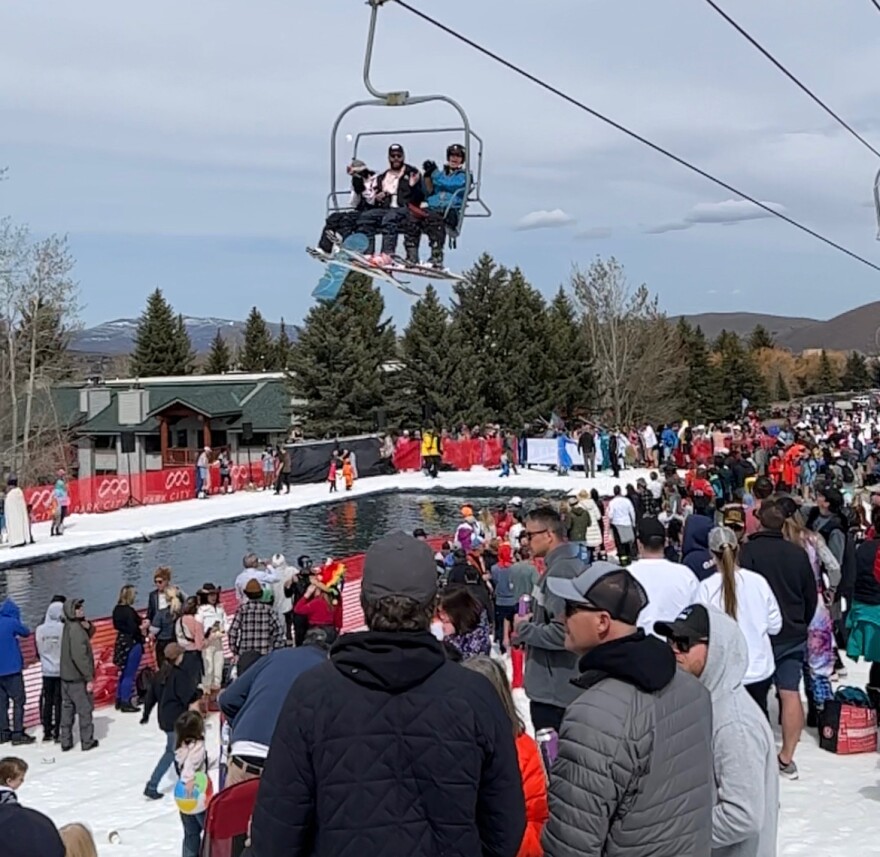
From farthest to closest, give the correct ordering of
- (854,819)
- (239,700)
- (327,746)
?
(854,819), (239,700), (327,746)

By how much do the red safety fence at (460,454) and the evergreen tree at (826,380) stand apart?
75.8 metres

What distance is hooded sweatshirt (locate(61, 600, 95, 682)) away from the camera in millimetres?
10531

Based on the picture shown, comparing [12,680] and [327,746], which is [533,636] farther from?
[12,680]

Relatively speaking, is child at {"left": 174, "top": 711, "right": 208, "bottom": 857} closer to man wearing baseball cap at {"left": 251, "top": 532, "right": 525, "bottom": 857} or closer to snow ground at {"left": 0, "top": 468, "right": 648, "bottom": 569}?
man wearing baseball cap at {"left": 251, "top": 532, "right": 525, "bottom": 857}

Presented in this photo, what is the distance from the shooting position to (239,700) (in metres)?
4.36

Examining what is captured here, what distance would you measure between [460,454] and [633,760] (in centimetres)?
3371

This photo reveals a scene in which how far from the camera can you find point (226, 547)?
27031mm

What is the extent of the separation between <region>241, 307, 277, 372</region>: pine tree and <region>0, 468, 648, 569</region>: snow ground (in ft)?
153

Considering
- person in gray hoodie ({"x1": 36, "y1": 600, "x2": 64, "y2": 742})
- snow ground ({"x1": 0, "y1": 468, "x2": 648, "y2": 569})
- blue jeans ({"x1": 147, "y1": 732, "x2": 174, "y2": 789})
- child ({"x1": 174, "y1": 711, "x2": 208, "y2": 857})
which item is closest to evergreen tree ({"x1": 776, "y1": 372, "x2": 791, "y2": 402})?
snow ground ({"x1": 0, "y1": 468, "x2": 648, "y2": 569})

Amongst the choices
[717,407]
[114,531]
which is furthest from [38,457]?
[717,407]

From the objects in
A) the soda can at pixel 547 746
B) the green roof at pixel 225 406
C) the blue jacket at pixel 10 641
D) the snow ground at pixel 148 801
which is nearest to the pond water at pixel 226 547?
the blue jacket at pixel 10 641

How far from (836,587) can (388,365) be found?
44686mm

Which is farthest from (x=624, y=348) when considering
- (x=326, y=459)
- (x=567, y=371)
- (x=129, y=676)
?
(x=129, y=676)

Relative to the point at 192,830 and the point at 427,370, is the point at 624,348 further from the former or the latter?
the point at 192,830
